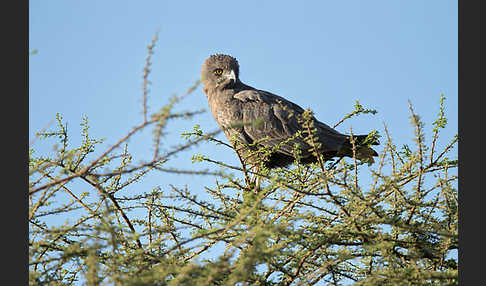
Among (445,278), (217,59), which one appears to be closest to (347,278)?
(445,278)

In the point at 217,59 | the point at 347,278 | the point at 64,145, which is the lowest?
the point at 347,278

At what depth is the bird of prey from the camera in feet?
18.3

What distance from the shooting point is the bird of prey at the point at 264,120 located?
5574 mm

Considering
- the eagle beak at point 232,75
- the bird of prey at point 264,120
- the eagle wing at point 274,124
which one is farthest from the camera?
the eagle beak at point 232,75

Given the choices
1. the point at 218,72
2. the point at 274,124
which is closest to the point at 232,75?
the point at 218,72

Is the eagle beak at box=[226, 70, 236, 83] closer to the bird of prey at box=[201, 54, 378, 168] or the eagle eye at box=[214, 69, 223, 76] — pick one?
the bird of prey at box=[201, 54, 378, 168]

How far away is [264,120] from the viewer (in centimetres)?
599

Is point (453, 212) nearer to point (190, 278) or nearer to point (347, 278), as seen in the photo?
point (347, 278)

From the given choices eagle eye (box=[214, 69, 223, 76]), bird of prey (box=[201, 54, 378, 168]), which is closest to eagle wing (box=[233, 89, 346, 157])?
bird of prey (box=[201, 54, 378, 168])

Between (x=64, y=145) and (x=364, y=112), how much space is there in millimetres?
2864

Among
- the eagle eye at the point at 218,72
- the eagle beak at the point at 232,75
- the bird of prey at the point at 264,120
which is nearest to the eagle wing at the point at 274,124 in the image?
the bird of prey at the point at 264,120

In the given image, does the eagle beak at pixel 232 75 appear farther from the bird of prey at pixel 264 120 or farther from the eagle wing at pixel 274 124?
the eagle wing at pixel 274 124

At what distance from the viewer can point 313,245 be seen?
314cm

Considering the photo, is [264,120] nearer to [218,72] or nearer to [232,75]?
[232,75]
